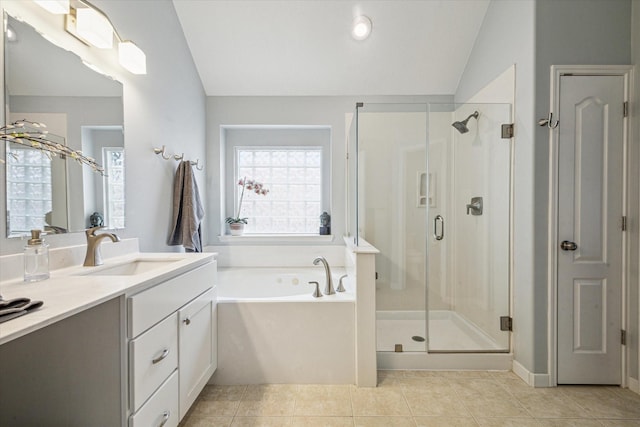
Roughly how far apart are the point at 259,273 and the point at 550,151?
101 inches

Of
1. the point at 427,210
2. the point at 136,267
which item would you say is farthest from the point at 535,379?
the point at 136,267

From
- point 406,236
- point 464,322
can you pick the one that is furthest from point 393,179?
point 464,322

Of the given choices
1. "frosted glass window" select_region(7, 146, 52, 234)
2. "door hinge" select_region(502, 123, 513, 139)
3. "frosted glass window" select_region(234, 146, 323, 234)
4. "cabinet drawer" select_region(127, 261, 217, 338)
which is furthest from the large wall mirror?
"door hinge" select_region(502, 123, 513, 139)

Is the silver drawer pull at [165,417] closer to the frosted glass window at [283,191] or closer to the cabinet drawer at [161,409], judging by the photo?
the cabinet drawer at [161,409]

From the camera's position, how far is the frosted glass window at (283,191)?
349cm

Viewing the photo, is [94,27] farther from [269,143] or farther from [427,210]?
[427,210]

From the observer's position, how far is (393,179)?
94.7 inches

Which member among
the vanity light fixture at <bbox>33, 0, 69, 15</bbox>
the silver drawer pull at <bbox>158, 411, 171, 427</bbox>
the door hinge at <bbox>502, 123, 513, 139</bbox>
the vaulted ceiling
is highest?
the vaulted ceiling

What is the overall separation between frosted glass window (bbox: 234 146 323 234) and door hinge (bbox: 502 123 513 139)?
1840mm

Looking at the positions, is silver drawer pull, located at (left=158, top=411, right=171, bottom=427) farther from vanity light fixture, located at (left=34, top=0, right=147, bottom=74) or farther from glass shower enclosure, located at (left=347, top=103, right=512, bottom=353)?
vanity light fixture, located at (left=34, top=0, right=147, bottom=74)

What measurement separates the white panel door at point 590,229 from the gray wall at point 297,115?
4.59 ft

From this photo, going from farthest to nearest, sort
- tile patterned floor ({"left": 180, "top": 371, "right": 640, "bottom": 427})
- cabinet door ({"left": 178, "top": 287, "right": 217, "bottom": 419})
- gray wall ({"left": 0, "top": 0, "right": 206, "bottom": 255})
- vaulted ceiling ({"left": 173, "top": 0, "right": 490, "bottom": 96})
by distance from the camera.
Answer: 1. vaulted ceiling ({"left": 173, "top": 0, "right": 490, "bottom": 96})
2. gray wall ({"left": 0, "top": 0, "right": 206, "bottom": 255})
3. tile patterned floor ({"left": 180, "top": 371, "right": 640, "bottom": 427})
4. cabinet door ({"left": 178, "top": 287, "right": 217, "bottom": 419})

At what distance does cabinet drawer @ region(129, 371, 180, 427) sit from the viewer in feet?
3.70

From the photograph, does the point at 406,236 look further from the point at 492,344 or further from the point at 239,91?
the point at 239,91
